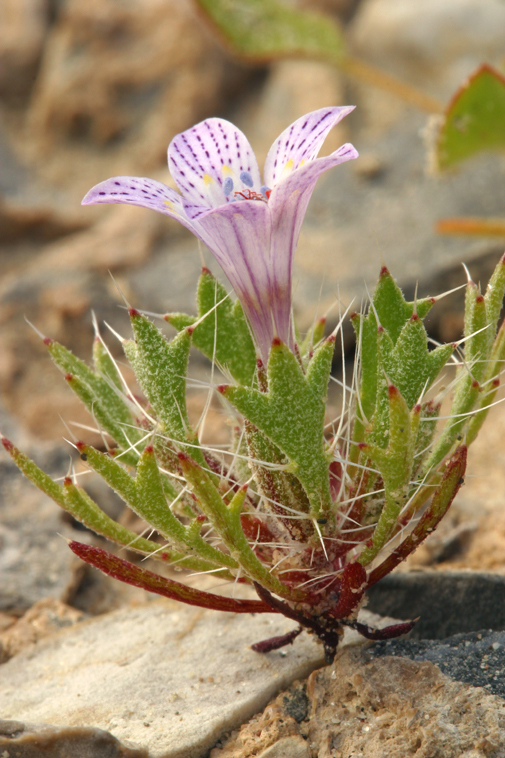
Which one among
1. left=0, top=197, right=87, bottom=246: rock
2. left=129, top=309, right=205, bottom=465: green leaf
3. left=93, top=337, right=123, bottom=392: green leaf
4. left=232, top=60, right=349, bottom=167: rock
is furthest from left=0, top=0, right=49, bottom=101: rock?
left=129, top=309, right=205, bottom=465: green leaf

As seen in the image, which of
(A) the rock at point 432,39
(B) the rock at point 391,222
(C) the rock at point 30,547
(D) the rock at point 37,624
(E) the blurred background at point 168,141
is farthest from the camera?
(A) the rock at point 432,39

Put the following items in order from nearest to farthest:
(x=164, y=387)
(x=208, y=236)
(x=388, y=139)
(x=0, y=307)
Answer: (x=208, y=236), (x=164, y=387), (x=0, y=307), (x=388, y=139)

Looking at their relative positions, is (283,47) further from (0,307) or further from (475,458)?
(475,458)

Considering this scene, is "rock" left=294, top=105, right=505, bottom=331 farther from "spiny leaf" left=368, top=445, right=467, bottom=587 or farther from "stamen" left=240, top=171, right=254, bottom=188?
"spiny leaf" left=368, top=445, right=467, bottom=587

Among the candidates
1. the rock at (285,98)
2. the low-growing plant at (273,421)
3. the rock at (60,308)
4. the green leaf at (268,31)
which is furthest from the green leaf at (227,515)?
the rock at (285,98)

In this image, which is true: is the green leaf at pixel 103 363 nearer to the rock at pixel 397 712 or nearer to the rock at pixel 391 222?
the rock at pixel 397 712

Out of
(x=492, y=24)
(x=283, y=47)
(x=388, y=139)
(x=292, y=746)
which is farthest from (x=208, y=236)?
(x=492, y=24)
